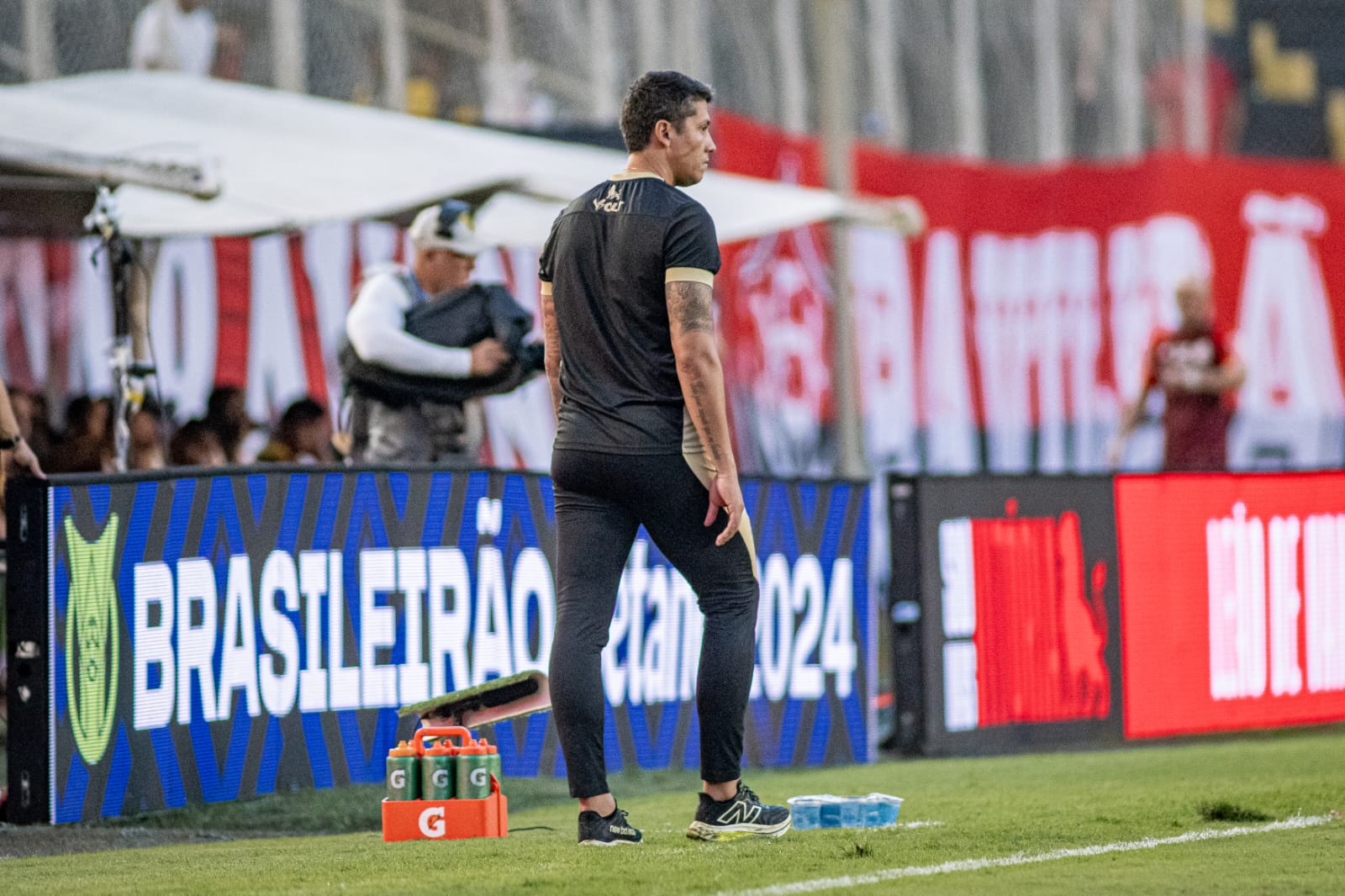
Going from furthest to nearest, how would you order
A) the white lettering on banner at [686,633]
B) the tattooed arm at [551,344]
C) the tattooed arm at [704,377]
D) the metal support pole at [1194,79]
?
the metal support pole at [1194,79]
the white lettering on banner at [686,633]
the tattooed arm at [551,344]
the tattooed arm at [704,377]

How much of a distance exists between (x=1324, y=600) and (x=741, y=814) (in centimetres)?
541

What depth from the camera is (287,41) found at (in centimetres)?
1395

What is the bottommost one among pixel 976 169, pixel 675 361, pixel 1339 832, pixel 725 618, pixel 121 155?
pixel 1339 832

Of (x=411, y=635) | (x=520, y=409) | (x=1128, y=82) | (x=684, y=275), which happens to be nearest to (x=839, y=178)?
(x=520, y=409)

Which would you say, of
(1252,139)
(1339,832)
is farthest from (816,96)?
(1339,832)

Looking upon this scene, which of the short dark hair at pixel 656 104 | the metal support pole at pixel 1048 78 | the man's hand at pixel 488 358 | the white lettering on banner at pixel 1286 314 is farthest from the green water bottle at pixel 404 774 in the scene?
the metal support pole at pixel 1048 78

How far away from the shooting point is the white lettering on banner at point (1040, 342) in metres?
20.3

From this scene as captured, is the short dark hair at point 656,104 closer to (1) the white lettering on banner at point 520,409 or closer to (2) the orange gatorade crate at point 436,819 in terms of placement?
(2) the orange gatorade crate at point 436,819

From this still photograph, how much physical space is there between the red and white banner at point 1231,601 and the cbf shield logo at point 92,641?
15.6ft

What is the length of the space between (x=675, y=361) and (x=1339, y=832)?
2.22m

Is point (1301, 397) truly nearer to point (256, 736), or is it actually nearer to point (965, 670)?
point (965, 670)

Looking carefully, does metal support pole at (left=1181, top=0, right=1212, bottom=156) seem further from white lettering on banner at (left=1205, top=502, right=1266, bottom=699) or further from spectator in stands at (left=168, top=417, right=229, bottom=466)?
spectator in stands at (left=168, top=417, right=229, bottom=466)

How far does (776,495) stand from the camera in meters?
9.64

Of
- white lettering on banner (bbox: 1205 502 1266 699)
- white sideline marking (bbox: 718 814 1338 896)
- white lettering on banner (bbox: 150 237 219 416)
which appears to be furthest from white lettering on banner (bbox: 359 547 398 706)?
white lettering on banner (bbox: 150 237 219 416)
